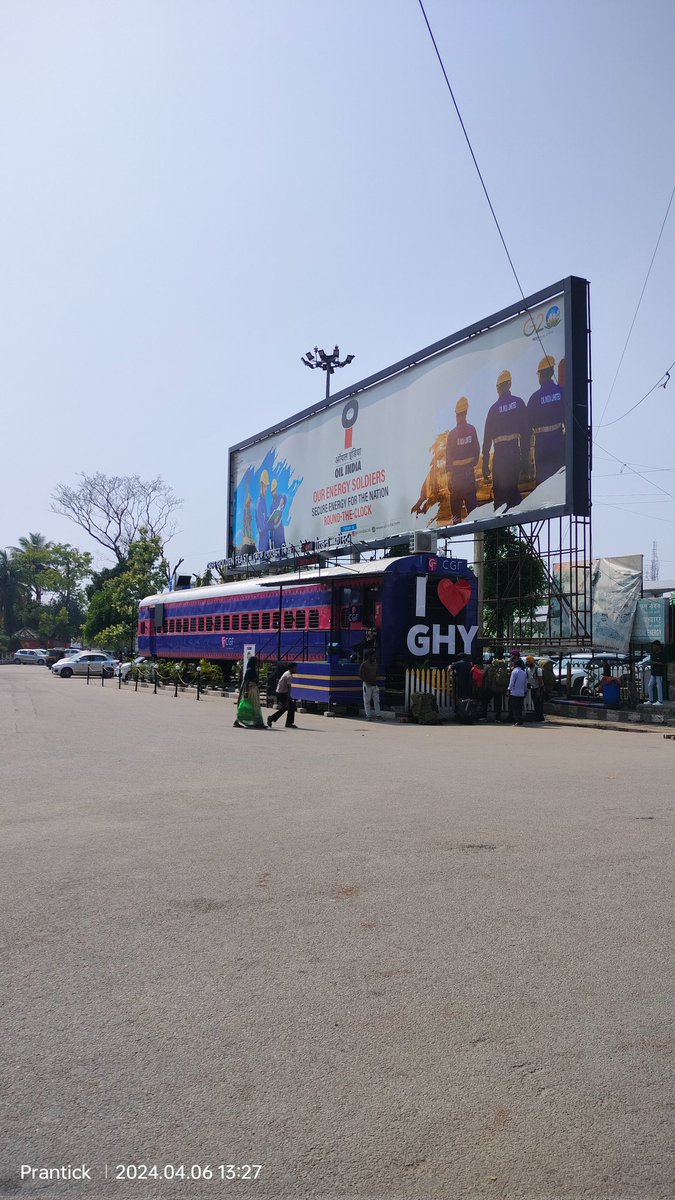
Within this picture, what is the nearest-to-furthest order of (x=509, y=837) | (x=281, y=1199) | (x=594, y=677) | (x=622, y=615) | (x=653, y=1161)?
(x=281, y=1199) → (x=653, y=1161) → (x=509, y=837) → (x=594, y=677) → (x=622, y=615)

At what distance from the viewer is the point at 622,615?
34750 millimetres

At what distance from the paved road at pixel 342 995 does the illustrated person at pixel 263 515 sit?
29440mm

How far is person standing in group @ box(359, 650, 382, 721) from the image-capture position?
70.2ft

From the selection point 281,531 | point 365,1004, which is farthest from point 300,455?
point 365,1004

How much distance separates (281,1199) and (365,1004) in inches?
54.9

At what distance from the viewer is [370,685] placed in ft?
71.2

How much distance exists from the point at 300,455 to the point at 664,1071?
33462 millimetres

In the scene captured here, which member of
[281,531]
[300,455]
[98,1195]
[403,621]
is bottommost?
[98,1195]

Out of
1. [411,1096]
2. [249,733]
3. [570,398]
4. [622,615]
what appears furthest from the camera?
[622,615]

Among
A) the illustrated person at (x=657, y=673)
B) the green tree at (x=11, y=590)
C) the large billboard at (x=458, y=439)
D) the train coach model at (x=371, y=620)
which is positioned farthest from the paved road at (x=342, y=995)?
the green tree at (x=11, y=590)

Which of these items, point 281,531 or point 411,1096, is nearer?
point 411,1096

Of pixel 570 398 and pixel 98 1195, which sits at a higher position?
pixel 570 398

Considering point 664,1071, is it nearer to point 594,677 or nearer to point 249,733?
point 249,733

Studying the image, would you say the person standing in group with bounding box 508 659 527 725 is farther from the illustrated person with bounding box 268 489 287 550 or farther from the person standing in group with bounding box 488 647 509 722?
the illustrated person with bounding box 268 489 287 550
